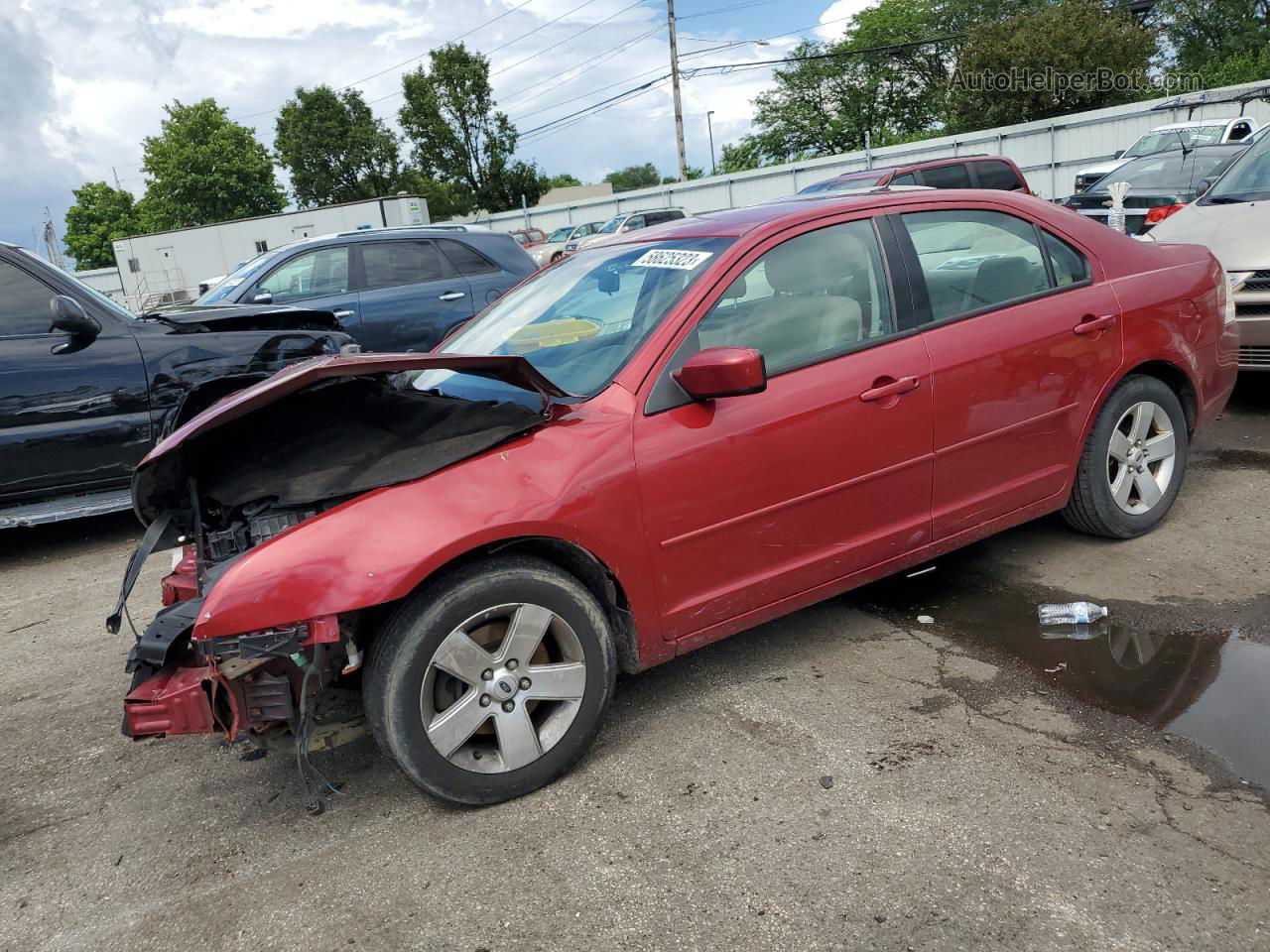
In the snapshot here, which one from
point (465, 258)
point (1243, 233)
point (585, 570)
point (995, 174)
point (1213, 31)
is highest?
point (1213, 31)

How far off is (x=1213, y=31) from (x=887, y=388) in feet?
183

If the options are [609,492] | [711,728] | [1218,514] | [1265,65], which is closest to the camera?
[609,492]

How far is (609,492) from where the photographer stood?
3.04 m

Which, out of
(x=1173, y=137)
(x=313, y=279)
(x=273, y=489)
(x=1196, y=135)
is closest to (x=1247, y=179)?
(x=273, y=489)

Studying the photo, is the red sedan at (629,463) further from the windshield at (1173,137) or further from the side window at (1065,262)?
the windshield at (1173,137)

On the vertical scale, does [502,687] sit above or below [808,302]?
below

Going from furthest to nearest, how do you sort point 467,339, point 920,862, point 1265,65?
point 1265,65 < point 467,339 < point 920,862

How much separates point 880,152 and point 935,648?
29439 millimetres

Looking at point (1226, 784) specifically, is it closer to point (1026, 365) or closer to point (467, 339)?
point (1026, 365)

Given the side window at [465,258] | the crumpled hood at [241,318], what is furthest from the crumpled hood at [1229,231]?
the crumpled hood at [241,318]

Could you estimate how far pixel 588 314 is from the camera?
12.3 ft

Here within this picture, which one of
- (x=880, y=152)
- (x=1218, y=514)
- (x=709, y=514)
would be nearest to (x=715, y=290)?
(x=709, y=514)

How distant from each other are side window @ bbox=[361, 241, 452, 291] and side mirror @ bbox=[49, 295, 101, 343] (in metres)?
2.99

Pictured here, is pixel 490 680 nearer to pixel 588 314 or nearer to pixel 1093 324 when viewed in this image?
pixel 588 314
